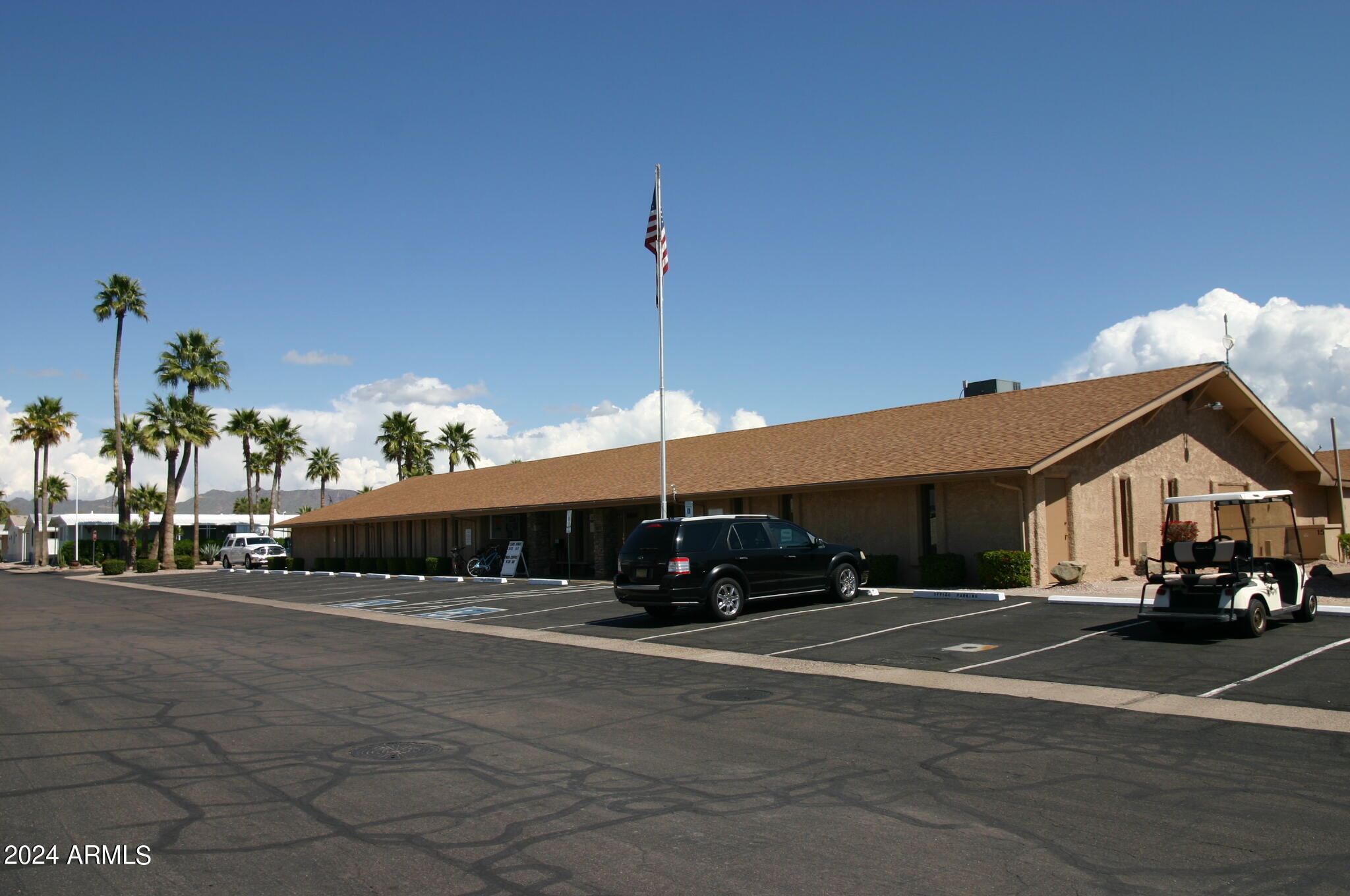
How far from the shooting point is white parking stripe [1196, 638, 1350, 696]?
31.3ft

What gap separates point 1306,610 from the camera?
44.1ft

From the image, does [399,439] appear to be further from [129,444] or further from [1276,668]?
[1276,668]

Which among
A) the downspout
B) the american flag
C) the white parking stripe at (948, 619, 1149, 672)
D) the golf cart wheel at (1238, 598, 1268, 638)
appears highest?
the american flag

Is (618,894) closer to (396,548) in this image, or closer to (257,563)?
(396,548)

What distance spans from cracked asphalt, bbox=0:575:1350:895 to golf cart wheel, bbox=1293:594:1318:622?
21.4ft

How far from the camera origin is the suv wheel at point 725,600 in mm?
16719

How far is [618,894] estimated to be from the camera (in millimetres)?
4660

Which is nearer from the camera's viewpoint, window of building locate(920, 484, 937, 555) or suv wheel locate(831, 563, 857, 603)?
suv wheel locate(831, 563, 857, 603)

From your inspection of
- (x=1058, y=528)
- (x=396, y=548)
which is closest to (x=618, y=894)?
(x=1058, y=528)

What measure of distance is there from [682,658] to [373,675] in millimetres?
4057

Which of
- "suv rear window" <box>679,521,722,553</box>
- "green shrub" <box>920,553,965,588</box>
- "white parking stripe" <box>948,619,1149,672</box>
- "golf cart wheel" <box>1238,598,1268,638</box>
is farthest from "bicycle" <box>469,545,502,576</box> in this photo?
"golf cart wheel" <box>1238,598,1268,638</box>

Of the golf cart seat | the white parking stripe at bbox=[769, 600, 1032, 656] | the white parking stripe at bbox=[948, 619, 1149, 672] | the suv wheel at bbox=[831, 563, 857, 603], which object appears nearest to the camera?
the white parking stripe at bbox=[948, 619, 1149, 672]

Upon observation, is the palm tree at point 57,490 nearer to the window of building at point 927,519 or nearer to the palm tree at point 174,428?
the palm tree at point 174,428

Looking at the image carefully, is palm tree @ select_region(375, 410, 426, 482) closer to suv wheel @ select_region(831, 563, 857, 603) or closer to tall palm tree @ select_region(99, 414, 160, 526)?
tall palm tree @ select_region(99, 414, 160, 526)
